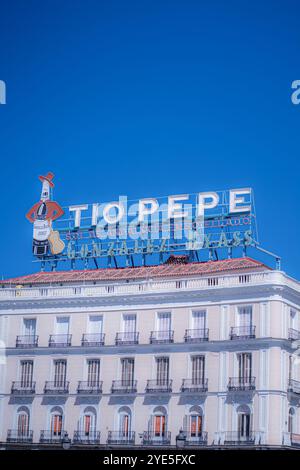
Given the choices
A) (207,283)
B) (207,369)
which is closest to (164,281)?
(207,283)

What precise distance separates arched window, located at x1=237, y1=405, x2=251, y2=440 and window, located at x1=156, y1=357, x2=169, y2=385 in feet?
10.3

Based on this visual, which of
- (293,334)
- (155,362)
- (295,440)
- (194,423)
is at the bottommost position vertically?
(295,440)

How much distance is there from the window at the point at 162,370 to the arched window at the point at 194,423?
1.57 m

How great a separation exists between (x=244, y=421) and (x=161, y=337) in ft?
15.0

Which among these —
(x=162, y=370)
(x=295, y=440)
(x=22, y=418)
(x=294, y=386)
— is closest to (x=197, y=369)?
(x=162, y=370)

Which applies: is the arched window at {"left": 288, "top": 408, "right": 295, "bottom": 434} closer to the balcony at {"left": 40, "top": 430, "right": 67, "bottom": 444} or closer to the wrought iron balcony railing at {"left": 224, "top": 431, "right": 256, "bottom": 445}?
the wrought iron balcony railing at {"left": 224, "top": 431, "right": 256, "bottom": 445}

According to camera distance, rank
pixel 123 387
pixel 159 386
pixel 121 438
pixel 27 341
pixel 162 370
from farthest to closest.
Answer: pixel 27 341 → pixel 123 387 → pixel 162 370 → pixel 159 386 → pixel 121 438

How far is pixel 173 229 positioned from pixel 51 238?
6.30 metres

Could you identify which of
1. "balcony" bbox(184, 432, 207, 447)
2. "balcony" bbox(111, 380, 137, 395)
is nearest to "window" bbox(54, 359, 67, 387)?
"balcony" bbox(111, 380, 137, 395)

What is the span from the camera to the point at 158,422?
33938 mm

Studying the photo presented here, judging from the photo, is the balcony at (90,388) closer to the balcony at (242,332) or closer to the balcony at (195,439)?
the balcony at (195,439)

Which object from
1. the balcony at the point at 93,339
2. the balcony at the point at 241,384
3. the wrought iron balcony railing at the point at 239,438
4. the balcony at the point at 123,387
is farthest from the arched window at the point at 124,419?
the balcony at the point at 241,384

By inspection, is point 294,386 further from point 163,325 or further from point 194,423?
point 163,325

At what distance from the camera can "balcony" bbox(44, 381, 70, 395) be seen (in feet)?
114
